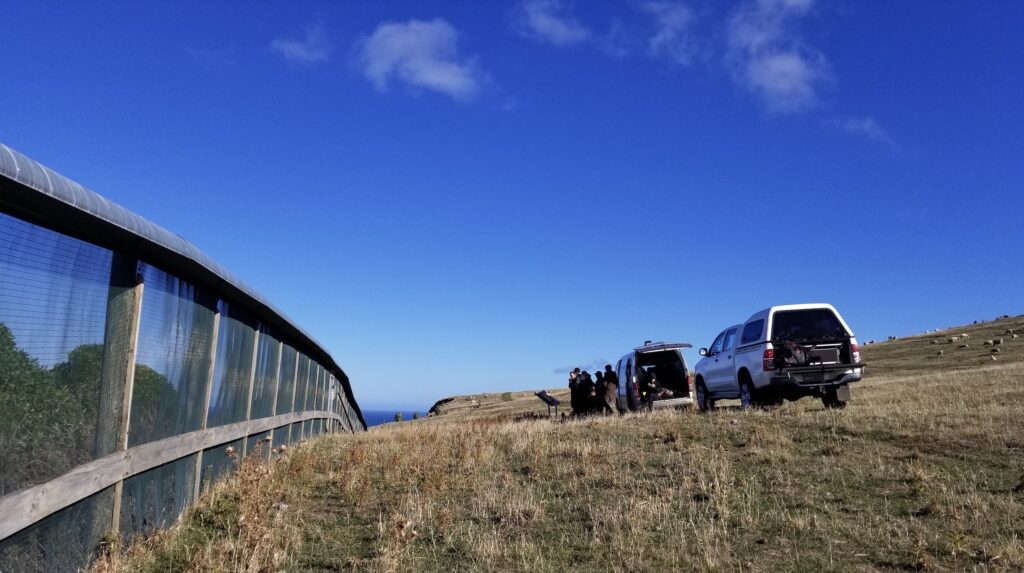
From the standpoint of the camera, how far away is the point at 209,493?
26.2ft

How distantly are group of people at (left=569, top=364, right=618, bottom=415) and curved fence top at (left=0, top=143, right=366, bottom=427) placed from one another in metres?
12.6

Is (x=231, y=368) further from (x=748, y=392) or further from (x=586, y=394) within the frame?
(x=586, y=394)

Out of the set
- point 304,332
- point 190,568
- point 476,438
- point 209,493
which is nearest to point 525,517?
point 190,568

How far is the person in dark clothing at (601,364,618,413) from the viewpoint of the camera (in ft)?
63.3

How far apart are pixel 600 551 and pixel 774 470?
139 inches

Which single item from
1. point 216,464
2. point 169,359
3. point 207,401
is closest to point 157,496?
point 169,359

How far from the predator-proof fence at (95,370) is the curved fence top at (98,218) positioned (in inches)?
0.5

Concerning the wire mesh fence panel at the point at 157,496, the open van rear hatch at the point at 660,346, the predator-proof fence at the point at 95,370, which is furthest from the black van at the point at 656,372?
the wire mesh fence panel at the point at 157,496

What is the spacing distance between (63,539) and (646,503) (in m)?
4.95

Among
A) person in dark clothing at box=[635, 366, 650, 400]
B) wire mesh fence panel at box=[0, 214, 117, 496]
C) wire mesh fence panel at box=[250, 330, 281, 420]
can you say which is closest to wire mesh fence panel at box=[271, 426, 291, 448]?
wire mesh fence panel at box=[250, 330, 281, 420]

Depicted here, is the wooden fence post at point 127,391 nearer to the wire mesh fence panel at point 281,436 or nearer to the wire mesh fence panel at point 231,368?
the wire mesh fence panel at point 231,368

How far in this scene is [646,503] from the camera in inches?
282

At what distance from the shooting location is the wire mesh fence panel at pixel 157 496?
604cm

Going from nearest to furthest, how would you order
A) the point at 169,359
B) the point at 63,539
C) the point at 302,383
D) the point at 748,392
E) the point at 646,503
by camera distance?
the point at 63,539 < the point at 169,359 < the point at 646,503 < the point at 748,392 < the point at 302,383
